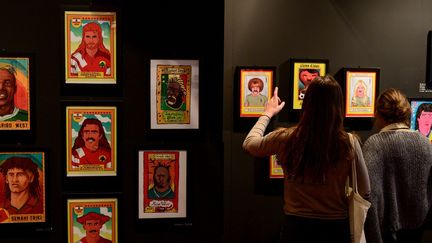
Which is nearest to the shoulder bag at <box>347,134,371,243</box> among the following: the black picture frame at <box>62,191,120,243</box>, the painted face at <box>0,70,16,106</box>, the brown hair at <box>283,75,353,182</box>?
the brown hair at <box>283,75,353,182</box>

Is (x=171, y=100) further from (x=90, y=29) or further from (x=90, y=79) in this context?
(x=90, y=29)

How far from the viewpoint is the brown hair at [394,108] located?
231 cm

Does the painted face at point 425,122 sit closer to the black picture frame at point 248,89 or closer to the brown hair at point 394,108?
the brown hair at point 394,108

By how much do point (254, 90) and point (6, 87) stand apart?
5.70ft

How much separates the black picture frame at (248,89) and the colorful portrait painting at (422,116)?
3.46 ft

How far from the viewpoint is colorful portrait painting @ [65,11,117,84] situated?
2777 millimetres

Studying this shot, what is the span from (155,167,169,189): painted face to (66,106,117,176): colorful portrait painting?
1.08ft

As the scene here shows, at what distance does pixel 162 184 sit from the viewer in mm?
2922

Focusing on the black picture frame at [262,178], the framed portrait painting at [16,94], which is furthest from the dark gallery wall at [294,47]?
the framed portrait painting at [16,94]

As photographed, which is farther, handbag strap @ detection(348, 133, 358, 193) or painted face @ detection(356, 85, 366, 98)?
painted face @ detection(356, 85, 366, 98)

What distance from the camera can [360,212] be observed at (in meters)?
1.88

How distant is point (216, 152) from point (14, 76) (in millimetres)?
1538

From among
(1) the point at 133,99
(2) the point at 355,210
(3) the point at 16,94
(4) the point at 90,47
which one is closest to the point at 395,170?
(2) the point at 355,210

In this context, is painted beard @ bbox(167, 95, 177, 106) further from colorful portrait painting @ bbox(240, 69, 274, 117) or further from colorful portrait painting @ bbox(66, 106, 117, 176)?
colorful portrait painting @ bbox(240, 69, 274, 117)
